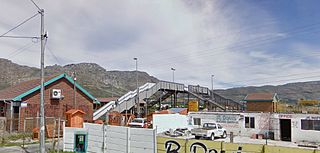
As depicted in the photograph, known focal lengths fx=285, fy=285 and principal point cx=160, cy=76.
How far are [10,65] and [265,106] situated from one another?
18389cm

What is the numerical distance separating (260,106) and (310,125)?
39.9 ft

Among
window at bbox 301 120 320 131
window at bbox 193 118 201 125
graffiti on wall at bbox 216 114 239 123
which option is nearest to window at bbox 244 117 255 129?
graffiti on wall at bbox 216 114 239 123

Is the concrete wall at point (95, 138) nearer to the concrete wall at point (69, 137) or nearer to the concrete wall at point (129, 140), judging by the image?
the concrete wall at point (129, 140)

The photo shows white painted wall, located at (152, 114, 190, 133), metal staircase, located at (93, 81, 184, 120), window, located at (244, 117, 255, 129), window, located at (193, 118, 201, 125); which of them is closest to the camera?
white painted wall, located at (152, 114, 190, 133)

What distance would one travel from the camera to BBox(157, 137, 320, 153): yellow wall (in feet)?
35.6

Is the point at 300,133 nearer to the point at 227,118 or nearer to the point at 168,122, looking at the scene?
the point at 227,118

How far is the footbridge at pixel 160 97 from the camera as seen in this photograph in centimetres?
3750

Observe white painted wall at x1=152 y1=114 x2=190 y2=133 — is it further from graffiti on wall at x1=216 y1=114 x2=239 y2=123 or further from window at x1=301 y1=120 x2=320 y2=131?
window at x1=301 y1=120 x2=320 y2=131

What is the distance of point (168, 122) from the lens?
33969mm

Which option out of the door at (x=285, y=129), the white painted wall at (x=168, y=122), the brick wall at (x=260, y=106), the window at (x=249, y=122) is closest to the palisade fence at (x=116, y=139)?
the white painted wall at (x=168, y=122)

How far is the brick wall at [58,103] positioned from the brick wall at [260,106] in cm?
2226

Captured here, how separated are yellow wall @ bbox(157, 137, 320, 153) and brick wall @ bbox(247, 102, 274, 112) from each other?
29537mm

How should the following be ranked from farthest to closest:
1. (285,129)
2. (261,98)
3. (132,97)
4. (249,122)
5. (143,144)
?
(261,98) → (132,97) → (249,122) → (285,129) → (143,144)

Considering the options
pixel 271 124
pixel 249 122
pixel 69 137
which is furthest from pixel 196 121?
pixel 69 137
